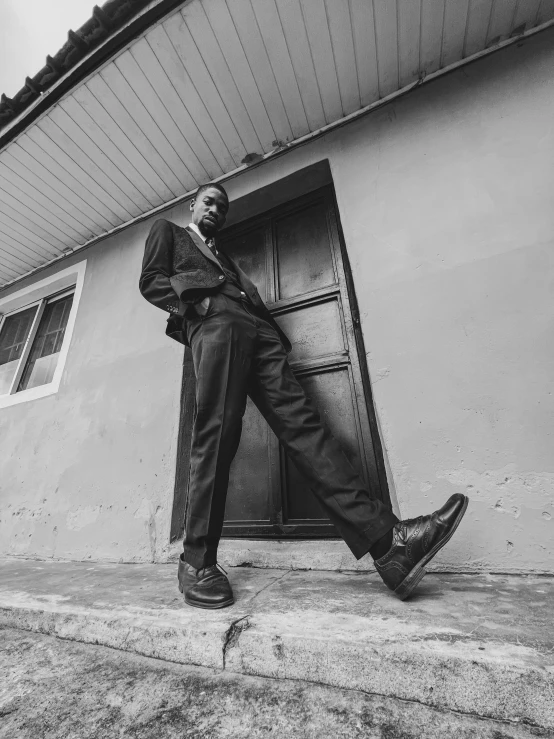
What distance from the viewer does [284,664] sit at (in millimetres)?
763

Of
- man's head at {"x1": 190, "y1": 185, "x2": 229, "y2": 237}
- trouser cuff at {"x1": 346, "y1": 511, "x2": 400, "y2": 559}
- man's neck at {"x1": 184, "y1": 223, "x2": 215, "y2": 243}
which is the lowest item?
trouser cuff at {"x1": 346, "y1": 511, "x2": 400, "y2": 559}

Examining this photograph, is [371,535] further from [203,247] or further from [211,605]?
[203,247]

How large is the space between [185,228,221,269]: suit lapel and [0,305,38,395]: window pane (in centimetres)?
336

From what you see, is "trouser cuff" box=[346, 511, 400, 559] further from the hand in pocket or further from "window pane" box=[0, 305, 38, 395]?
"window pane" box=[0, 305, 38, 395]

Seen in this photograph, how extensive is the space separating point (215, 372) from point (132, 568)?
4.54ft

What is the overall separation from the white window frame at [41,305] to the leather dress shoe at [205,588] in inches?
99.7

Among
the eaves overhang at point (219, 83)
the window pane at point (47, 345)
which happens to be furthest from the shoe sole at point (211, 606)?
the window pane at point (47, 345)

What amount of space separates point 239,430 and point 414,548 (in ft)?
2.44

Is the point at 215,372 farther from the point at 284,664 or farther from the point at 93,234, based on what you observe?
the point at 93,234

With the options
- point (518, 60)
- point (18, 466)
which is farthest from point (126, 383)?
point (518, 60)

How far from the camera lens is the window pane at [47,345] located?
353cm

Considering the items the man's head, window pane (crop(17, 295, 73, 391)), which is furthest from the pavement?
window pane (crop(17, 295, 73, 391))

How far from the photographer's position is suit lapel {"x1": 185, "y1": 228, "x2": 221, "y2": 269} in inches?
65.3

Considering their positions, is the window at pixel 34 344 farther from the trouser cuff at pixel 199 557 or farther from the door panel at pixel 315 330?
the trouser cuff at pixel 199 557
